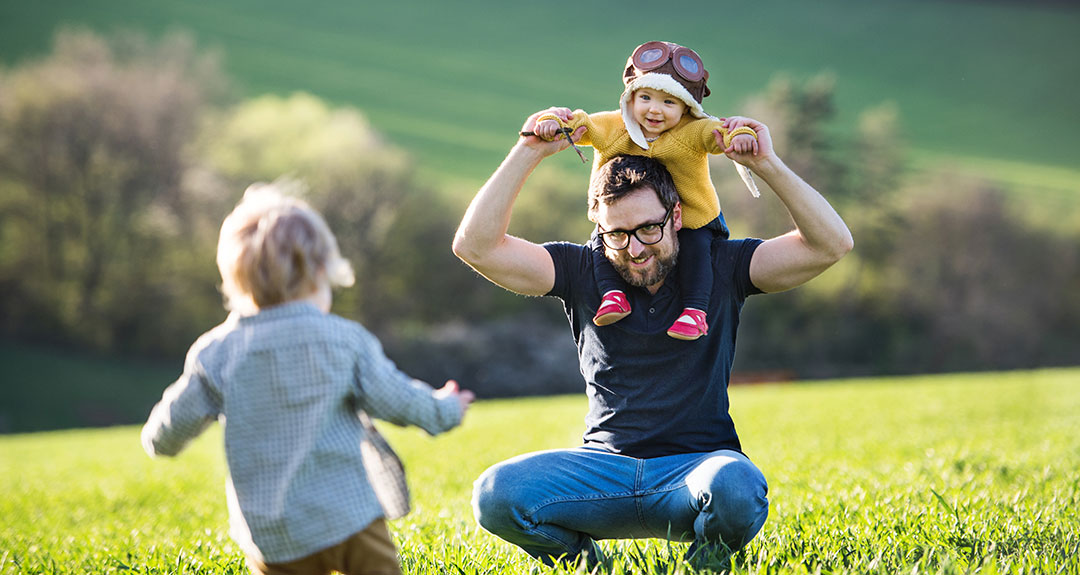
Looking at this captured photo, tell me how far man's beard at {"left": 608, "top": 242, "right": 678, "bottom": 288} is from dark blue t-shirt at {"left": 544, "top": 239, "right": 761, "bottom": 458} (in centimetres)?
5

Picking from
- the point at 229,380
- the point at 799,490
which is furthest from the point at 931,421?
the point at 229,380

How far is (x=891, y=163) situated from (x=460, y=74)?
73.2ft

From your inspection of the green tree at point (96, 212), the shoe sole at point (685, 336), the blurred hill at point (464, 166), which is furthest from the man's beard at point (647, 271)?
the green tree at point (96, 212)

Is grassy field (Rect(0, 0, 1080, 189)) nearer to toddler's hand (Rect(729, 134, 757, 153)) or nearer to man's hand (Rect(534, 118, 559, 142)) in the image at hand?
man's hand (Rect(534, 118, 559, 142))

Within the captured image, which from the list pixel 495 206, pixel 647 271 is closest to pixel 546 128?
pixel 495 206

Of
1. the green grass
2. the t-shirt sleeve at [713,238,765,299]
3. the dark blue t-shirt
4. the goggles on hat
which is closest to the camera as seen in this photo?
the dark blue t-shirt

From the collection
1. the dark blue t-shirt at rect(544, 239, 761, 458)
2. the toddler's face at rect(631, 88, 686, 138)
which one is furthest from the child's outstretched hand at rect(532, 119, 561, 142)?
the dark blue t-shirt at rect(544, 239, 761, 458)

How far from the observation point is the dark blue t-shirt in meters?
3.48

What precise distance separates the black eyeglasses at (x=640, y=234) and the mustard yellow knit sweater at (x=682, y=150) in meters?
0.22

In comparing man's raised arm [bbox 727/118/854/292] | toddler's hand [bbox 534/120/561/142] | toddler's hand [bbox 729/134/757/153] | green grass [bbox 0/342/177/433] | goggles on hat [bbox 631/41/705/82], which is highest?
goggles on hat [bbox 631/41/705/82]

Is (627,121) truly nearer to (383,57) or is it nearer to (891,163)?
(891,163)

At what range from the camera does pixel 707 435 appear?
3508 millimetres

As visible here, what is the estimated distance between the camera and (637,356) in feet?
11.6

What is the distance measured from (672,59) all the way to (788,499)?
2803mm
